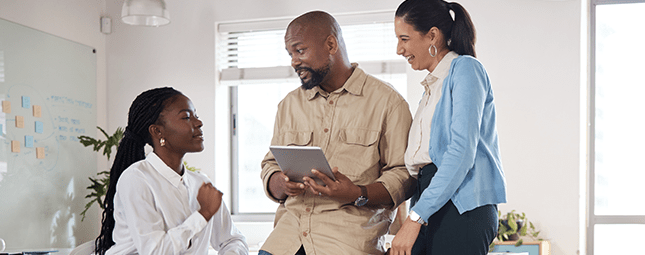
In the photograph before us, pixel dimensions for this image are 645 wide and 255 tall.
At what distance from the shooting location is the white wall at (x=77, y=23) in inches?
141

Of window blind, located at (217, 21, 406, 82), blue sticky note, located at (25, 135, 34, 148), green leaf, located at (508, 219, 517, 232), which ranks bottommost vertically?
green leaf, located at (508, 219, 517, 232)

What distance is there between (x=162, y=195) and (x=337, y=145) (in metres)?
0.59

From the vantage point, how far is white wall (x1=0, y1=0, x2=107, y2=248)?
3.59 m

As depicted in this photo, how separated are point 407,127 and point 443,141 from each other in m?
0.27

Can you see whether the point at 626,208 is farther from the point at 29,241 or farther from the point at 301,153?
the point at 29,241

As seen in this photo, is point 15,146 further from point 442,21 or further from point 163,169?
point 442,21

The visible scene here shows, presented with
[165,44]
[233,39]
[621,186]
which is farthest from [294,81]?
[621,186]

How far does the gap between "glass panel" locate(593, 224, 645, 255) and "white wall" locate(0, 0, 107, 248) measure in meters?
3.99

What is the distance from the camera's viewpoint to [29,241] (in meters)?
3.60

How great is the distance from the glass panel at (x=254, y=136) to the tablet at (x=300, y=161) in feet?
9.72

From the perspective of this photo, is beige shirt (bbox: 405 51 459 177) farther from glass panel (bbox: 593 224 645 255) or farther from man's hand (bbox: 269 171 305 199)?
glass panel (bbox: 593 224 645 255)

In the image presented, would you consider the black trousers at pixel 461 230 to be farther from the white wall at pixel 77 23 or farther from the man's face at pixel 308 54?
the white wall at pixel 77 23

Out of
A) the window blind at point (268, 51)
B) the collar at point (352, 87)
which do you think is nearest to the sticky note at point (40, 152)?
the window blind at point (268, 51)

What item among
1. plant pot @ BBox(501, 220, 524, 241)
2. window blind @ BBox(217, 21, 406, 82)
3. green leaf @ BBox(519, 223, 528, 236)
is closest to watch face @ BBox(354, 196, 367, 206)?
plant pot @ BBox(501, 220, 524, 241)
